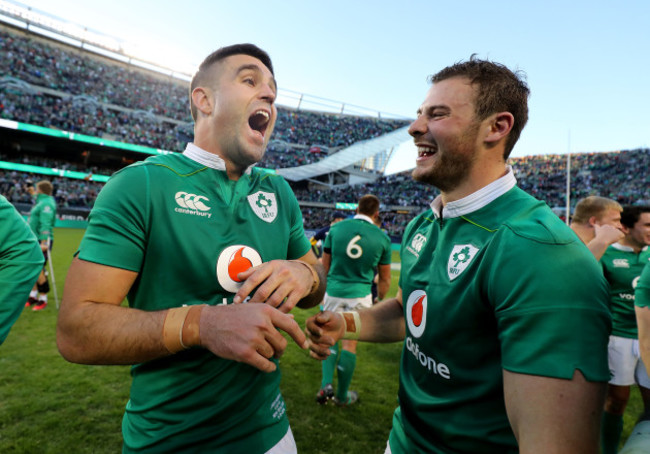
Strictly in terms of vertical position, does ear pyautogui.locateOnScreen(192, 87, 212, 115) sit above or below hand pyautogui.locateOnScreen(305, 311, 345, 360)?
above

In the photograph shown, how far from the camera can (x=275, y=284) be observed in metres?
Answer: 1.36

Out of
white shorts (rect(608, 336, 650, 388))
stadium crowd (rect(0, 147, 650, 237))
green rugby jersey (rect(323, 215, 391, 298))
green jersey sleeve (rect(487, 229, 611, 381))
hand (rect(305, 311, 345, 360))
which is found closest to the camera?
green jersey sleeve (rect(487, 229, 611, 381))

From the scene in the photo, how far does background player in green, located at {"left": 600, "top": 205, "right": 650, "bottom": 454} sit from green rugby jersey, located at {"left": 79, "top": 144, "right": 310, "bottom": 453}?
12.9 feet

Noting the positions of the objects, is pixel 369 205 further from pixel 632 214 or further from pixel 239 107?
pixel 239 107

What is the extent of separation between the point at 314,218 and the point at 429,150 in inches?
1660

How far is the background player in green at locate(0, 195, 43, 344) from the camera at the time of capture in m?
2.07

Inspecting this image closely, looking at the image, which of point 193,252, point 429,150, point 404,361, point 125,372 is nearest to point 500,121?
point 429,150

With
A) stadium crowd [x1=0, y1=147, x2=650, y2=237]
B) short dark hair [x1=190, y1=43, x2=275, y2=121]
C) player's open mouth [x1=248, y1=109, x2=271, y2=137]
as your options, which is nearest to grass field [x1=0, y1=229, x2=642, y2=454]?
player's open mouth [x1=248, y1=109, x2=271, y2=137]

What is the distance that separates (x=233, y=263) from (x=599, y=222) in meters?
4.35

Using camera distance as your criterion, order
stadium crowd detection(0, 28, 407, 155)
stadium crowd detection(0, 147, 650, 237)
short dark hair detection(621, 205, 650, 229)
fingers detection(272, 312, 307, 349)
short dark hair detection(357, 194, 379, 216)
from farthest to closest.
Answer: stadium crowd detection(0, 28, 407, 155) → stadium crowd detection(0, 147, 650, 237) → short dark hair detection(357, 194, 379, 216) → short dark hair detection(621, 205, 650, 229) → fingers detection(272, 312, 307, 349)

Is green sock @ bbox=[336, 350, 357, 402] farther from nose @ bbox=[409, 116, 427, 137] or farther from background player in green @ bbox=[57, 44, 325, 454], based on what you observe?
nose @ bbox=[409, 116, 427, 137]

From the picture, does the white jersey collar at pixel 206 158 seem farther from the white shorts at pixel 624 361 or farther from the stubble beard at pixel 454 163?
the white shorts at pixel 624 361

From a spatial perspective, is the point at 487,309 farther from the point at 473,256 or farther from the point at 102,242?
the point at 102,242

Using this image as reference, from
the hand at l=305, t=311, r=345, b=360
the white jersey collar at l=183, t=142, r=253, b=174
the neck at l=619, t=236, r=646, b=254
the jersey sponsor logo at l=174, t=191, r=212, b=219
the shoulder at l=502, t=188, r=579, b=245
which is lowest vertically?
the hand at l=305, t=311, r=345, b=360
